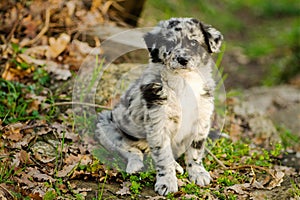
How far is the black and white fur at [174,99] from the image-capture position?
4.30m

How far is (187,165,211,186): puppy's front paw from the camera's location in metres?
4.50

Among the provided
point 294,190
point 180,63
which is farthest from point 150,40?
point 294,190

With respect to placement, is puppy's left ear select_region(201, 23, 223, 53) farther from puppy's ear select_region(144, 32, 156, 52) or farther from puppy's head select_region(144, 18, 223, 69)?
puppy's ear select_region(144, 32, 156, 52)

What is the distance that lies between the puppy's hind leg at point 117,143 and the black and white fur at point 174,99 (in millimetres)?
14

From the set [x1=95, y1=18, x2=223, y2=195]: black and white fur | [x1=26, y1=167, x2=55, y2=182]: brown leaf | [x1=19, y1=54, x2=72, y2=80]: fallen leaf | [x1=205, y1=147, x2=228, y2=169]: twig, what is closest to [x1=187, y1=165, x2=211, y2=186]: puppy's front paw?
[x1=95, y1=18, x2=223, y2=195]: black and white fur

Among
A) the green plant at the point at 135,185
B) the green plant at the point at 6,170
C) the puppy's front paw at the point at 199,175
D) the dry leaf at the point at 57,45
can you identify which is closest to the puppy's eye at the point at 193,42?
the puppy's front paw at the point at 199,175

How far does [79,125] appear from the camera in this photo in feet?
17.7

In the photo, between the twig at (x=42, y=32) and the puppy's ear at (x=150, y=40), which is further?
the twig at (x=42, y=32)

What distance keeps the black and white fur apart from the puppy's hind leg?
14mm

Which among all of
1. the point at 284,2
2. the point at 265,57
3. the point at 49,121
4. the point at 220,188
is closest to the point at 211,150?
the point at 220,188

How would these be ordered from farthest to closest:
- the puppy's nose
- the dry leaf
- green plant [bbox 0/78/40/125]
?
1. the dry leaf
2. green plant [bbox 0/78/40/125]
3. the puppy's nose

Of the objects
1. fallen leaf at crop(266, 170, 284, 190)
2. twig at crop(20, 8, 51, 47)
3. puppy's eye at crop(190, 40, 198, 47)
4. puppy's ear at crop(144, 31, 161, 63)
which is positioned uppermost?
puppy's eye at crop(190, 40, 198, 47)

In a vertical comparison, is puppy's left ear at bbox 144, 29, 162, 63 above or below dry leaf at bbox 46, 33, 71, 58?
above

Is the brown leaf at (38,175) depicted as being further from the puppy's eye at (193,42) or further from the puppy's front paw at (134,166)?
the puppy's eye at (193,42)
